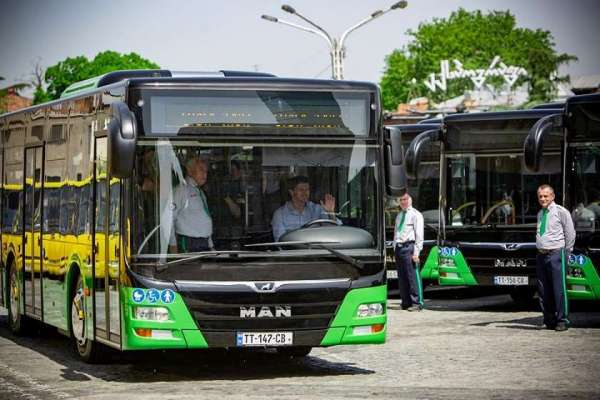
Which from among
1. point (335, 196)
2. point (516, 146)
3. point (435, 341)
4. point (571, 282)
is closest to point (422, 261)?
point (516, 146)

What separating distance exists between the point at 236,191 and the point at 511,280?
9427 millimetres

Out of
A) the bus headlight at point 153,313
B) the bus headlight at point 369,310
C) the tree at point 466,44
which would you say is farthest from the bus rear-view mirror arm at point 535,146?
the tree at point 466,44

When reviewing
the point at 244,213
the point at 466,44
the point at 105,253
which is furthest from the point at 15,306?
the point at 466,44

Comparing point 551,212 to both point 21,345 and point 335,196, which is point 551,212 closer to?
point 335,196

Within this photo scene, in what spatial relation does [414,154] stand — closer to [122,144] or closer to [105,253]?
[105,253]

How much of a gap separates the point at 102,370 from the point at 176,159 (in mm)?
2661

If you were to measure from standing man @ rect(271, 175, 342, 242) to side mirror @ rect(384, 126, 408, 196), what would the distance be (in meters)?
0.87

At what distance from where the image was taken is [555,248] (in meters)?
18.1

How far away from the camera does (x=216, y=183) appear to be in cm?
1311

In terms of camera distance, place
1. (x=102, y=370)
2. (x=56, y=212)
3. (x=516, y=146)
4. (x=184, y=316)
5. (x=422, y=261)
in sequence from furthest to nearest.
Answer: (x=422, y=261) → (x=516, y=146) → (x=56, y=212) → (x=102, y=370) → (x=184, y=316)

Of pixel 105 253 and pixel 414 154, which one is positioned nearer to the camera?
pixel 105 253

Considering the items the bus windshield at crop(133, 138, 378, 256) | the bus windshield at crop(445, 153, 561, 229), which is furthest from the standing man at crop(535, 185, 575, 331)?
the bus windshield at crop(133, 138, 378, 256)

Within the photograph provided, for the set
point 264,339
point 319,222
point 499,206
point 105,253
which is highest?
point 499,206

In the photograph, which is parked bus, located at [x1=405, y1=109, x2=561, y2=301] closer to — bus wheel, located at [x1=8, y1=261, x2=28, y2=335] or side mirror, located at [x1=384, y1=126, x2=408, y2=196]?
bus wheel, located at [x1=8, y1=261, x2=28, y2=335]
